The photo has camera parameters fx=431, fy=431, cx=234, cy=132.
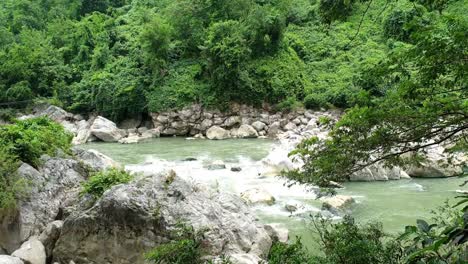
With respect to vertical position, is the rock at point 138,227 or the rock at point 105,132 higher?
the rock at point 138,227

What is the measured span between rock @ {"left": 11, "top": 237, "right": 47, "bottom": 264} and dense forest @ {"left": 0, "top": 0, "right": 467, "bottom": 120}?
17.8 m

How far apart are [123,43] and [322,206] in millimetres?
23494

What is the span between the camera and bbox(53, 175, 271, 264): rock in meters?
5.83

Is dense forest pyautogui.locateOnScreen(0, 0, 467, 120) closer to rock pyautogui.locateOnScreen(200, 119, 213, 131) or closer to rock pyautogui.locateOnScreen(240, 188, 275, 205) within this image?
rock pyautogui.locateOnScreen(200, 119, 213, 131)

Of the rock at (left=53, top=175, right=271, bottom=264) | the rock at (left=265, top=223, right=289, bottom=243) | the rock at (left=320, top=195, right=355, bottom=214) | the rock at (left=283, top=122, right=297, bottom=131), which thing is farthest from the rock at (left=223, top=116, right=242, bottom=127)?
the rock at (left=53, top=175, right=271, bottom=264)

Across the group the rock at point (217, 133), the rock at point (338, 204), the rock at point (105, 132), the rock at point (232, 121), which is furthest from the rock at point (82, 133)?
the rock at point (338, 204)

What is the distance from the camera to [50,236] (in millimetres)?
6246

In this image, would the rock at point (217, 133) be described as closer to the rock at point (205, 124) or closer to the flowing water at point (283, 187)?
the rock at point (205, 124)

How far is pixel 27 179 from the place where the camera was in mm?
6855

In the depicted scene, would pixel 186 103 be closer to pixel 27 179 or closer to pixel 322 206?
pixel 322 206

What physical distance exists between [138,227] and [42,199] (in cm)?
201

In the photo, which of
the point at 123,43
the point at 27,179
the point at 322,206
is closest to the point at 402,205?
the point at 322,206

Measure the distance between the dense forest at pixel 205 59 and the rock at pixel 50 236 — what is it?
1753cm

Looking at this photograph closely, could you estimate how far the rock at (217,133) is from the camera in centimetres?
2130
